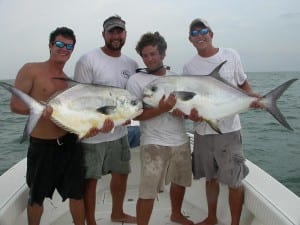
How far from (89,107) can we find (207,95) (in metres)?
1.00

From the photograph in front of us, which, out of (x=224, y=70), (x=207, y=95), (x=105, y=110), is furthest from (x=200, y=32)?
(x=105, y=110)

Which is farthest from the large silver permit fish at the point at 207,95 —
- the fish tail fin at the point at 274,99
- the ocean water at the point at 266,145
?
the ocean water at the point at 266,145

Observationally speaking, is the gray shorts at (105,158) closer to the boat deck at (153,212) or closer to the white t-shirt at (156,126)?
the white t-shirt at (156,126)

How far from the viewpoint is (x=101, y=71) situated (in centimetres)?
335

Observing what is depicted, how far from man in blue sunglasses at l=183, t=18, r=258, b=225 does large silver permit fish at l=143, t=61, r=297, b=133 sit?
18cm

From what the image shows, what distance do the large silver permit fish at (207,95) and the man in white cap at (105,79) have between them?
0.43m

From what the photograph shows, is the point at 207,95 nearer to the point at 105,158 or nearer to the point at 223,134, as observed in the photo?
the point at 223,134

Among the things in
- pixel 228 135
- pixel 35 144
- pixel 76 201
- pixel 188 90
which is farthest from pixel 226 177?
pixel 35 144

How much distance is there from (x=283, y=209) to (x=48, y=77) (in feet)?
7.00

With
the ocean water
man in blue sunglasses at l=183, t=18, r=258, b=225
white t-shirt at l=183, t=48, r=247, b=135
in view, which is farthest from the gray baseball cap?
the ocean water

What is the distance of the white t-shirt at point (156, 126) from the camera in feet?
10.8

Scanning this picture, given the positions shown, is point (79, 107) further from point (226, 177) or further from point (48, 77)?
point (226, 177)

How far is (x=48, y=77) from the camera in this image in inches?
120

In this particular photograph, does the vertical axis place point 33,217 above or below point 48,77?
below
